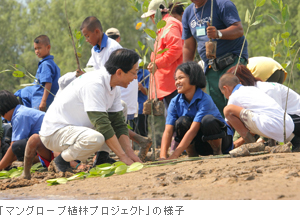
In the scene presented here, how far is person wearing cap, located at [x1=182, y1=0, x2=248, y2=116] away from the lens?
4.14m

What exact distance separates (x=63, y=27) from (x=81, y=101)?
2045 centimetres

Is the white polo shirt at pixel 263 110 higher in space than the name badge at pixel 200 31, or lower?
lower

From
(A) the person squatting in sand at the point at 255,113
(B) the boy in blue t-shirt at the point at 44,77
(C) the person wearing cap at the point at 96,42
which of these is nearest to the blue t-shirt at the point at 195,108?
(A) the person squatting in sand at the point at 255,113

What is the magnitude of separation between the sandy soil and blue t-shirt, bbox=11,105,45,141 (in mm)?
990

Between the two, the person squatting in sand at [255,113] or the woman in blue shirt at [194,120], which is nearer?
the person squatting in sand at [255,113]

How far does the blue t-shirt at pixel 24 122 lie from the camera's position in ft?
14.2

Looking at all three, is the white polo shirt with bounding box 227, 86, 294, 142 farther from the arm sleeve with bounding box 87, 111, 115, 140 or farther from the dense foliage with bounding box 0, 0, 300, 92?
the dense foliage with bounding box 0, 0, 300, 92

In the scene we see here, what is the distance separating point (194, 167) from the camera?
9.90 feet

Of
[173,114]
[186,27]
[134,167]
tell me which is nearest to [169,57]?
[186,27]

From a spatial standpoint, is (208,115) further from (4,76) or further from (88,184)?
(4,76)

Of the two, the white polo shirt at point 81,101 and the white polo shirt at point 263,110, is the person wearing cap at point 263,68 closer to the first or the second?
the white polo shirt at point 263,110

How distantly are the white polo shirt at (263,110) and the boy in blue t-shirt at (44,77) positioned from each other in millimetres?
2797

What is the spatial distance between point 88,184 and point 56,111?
1.04m

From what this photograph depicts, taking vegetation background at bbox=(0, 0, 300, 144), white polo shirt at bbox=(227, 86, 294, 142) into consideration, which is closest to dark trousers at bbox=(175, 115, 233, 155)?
white polo shirt at bbox=(227, 86, 294, 142)
